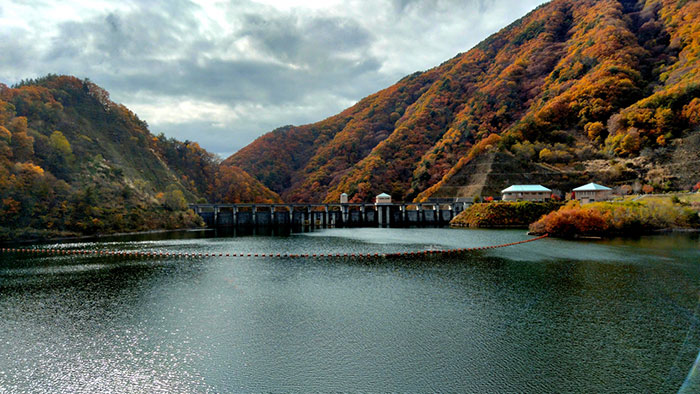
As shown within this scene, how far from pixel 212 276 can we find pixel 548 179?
7859 centimetres

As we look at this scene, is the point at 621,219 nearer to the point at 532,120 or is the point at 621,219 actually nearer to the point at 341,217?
the point at 532,120

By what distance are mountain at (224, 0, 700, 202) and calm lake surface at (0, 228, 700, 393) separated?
62039 millimetres

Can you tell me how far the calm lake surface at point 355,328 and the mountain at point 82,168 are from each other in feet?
106

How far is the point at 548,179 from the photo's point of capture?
86.6 m

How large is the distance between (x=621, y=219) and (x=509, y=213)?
18.5 m

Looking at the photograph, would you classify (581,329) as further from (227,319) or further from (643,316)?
(227,319)

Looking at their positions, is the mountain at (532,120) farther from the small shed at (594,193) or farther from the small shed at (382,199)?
the small shed at (382,199)

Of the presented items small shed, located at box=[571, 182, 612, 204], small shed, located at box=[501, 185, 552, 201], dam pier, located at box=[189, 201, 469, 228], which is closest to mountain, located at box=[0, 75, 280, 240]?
dam pier, located at box=[189, 201, 469, 228]

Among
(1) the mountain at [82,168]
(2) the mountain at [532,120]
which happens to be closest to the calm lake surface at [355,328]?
(1) the mountain at [82,168]


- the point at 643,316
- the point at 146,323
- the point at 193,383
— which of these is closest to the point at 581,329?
the point at 643,316

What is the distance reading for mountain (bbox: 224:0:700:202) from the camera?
81438 mm

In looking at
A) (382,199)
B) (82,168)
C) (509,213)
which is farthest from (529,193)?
(82,168)

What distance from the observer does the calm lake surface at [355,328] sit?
11.5m

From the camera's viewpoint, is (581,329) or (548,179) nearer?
(581,329)
